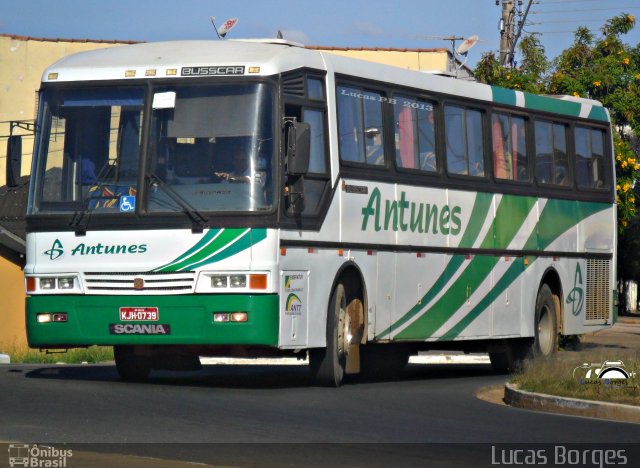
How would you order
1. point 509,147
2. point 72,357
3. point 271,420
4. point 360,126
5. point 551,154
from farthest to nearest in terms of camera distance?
1. point 72,357
2. point 551,154
3. point 509,147
4. point 360,126
5. point 271,420

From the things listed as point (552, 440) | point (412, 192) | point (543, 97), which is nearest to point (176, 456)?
point (552, 440)

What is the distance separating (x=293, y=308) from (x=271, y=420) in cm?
307

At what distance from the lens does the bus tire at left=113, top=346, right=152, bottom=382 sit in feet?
55.4

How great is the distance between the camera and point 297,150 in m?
15.0

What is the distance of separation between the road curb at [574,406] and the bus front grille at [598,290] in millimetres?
7414

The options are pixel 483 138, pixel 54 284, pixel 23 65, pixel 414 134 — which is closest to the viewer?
pixel 54 284

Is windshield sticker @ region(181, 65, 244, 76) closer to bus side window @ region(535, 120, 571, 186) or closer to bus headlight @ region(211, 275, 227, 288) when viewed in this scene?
bus headlight @ region(211, 275, 227, 288)

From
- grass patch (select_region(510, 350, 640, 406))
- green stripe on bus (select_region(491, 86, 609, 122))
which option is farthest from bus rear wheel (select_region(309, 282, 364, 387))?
green stripe on bus (select_region(491, 86, 609, 122))

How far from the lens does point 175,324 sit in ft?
48.8

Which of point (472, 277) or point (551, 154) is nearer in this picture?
point (472, 277)

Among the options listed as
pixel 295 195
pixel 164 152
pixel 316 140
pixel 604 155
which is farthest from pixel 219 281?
pixel 604 155

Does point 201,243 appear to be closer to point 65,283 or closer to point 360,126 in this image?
point 65,283

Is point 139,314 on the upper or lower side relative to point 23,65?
lower

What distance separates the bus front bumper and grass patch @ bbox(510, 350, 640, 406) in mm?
2902
